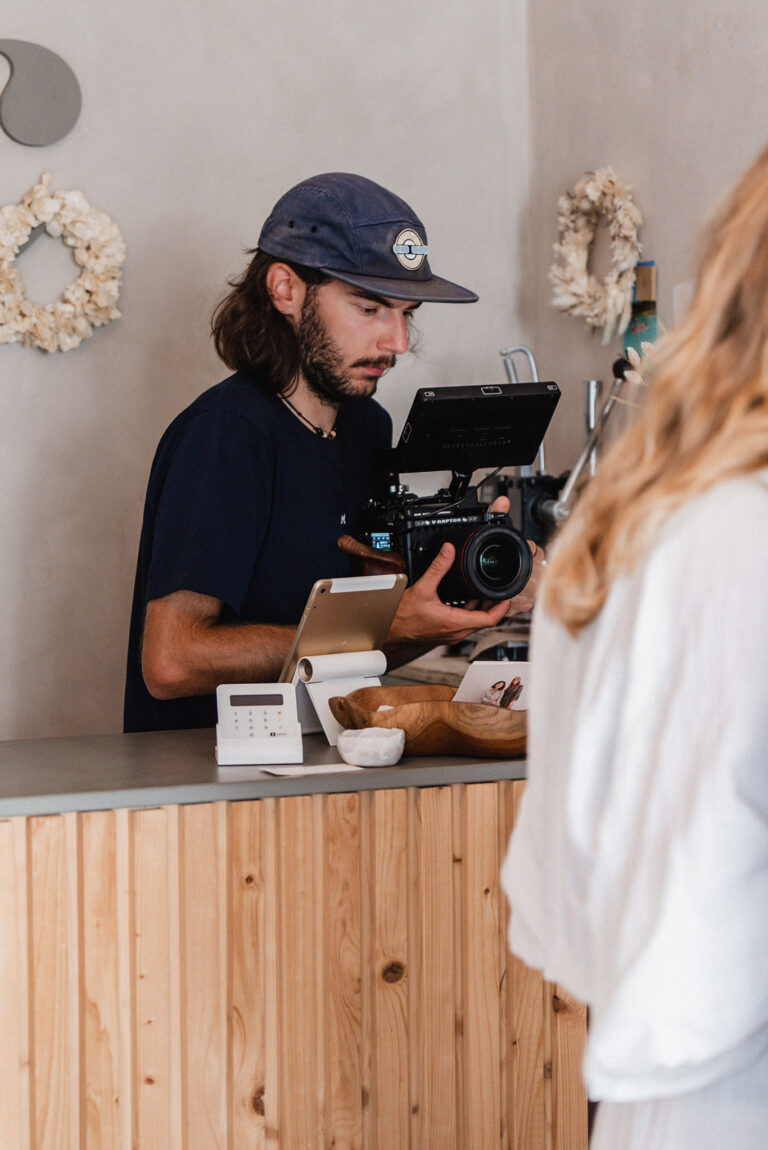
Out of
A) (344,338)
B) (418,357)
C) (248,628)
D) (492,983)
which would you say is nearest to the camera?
(492,983)

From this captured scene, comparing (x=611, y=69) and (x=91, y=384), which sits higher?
(x=611, y=69)

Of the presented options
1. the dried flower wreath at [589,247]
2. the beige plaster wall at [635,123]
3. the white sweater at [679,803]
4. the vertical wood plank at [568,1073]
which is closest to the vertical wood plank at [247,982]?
the vertical wood plank at [568,1073]

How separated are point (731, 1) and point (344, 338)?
0.96 metres

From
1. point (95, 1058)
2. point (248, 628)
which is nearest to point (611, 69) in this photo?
point (248, 628)

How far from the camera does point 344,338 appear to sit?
208 centimetres

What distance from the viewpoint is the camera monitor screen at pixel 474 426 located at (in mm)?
1826

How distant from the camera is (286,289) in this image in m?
2.12

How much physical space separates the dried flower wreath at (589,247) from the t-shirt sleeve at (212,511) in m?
0.93

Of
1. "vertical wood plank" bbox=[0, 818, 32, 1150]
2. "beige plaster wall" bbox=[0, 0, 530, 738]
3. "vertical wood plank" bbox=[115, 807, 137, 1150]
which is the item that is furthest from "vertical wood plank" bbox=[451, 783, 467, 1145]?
"beige plaster wall" bbox=[0, 0, 530, 738]

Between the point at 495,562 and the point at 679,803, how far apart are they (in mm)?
1235

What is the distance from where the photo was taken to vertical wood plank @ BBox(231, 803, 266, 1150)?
141 cm

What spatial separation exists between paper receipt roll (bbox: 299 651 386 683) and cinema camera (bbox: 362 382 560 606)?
0.64 ft

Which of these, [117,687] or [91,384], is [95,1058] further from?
[91,384]

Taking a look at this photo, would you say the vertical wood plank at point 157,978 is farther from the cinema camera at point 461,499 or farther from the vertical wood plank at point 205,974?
the cinema camera at point 461,499
